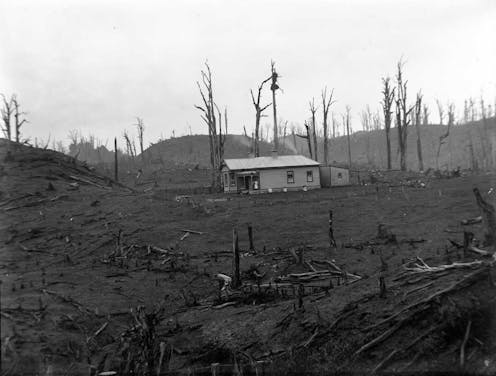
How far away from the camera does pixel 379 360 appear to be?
311 inches

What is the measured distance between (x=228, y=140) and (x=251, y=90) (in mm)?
57060

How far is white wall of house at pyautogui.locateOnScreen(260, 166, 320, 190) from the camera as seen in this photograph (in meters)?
40.7

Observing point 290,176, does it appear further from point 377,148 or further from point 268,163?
point 377,148

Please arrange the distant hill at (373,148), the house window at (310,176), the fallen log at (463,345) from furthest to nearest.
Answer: the distant hill at (373,148)
the house window at (310,176)
the fallen log at (463,345)

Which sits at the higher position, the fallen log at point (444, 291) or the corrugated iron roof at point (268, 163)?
the corrugated iron roof at point (268, 163)

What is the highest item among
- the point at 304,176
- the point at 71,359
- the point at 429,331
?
the point at 304,176

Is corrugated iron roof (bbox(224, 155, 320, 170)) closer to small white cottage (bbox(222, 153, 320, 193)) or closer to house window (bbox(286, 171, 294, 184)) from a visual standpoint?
small white cottage (bbox(222, 153, 320, 193))

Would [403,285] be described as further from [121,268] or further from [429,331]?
[121,268]

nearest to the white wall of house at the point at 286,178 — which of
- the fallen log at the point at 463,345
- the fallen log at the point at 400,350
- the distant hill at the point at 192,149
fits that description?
the fallen log at the point at 400,350

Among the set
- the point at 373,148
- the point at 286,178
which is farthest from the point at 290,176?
the point at 373,148

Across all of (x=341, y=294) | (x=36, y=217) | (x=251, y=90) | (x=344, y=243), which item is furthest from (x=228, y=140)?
(x=341, y=294)

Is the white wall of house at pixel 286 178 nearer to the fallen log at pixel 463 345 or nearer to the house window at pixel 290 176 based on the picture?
the house window at pixel 290 176

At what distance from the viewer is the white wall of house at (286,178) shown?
4072 centimetres

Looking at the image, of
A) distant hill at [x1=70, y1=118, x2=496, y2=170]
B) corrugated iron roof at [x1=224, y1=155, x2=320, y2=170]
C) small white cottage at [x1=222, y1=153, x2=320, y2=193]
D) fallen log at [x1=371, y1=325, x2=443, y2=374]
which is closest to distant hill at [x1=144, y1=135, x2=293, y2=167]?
distant hill at [x1=70, y1=118, x2=496, y2=170]
